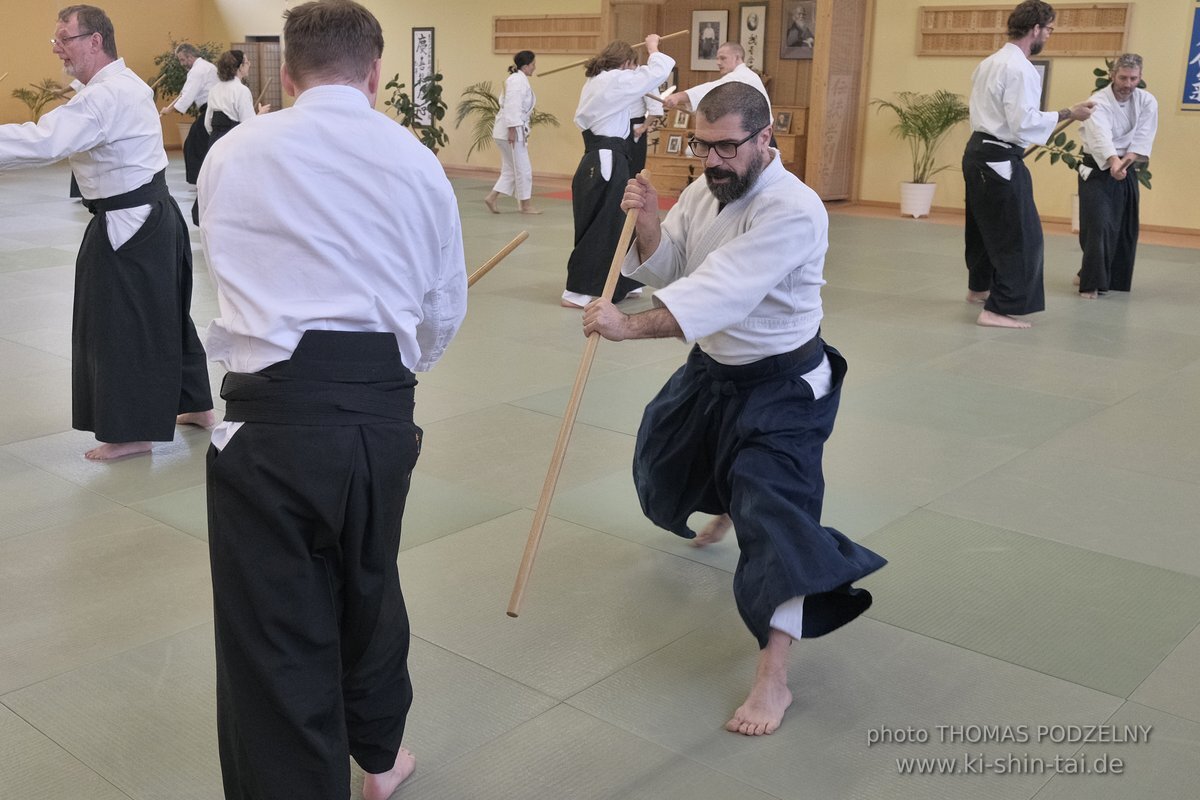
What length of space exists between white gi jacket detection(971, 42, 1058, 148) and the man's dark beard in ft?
12.7

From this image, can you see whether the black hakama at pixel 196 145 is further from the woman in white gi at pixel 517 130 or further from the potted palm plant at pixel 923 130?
the potted palm plant at pixel 923 130

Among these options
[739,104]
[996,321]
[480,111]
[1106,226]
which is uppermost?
[739,104]

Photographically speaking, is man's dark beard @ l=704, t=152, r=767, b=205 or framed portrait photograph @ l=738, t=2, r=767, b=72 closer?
man's dark beard @ l=704, t=152, r=767, b=205

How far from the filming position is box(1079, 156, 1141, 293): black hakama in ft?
23.0

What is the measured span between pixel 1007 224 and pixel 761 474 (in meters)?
4.17

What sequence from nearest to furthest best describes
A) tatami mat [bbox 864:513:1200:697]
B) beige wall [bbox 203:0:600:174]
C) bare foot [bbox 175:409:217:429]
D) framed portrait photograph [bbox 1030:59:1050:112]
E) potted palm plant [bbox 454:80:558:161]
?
tatami mat [bbox 864:513:1200:697] < bare foot [bbox 175:409:217:429] < framed portrait photograph [bbox 1030:59:1050:112] < beige wall [bbox 203:0:600:174] < potted palm plant [bbox 454:80:558:161]

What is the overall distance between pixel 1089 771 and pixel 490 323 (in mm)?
4511

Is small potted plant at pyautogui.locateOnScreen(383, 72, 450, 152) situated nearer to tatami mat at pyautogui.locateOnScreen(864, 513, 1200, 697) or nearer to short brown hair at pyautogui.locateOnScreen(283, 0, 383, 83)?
tatami mat at pyautogui.locateOnScreen(864, 513, 1200, 697)

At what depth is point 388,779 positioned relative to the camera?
2232 mm

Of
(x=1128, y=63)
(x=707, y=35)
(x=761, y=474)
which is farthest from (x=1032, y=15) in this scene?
(x=707, y=35)

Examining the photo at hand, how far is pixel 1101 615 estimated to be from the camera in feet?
9.80

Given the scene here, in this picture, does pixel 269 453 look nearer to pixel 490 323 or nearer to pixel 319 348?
pixel 319 348

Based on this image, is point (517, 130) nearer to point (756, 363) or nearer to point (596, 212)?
point (596, 212)

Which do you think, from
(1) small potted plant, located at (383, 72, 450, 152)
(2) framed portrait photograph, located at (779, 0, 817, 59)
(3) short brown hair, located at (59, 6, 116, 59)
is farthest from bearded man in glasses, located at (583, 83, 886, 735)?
(1) small potted plant, located at (383, 72, 450, 152)
